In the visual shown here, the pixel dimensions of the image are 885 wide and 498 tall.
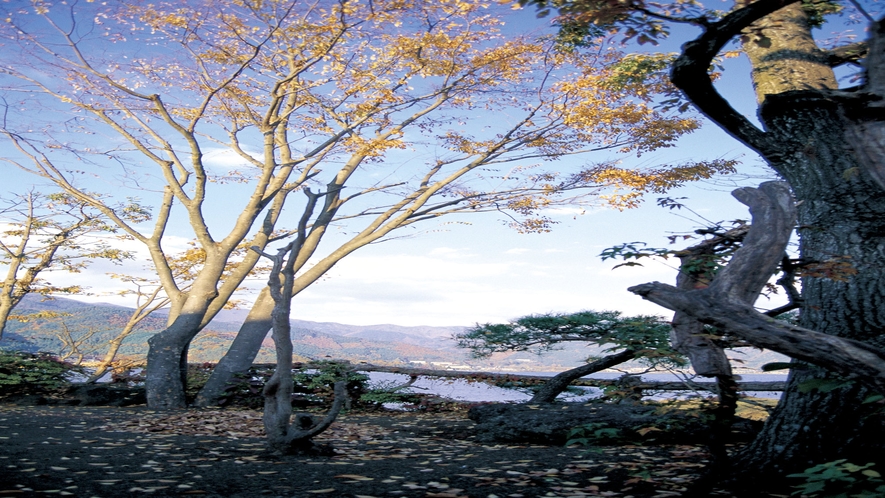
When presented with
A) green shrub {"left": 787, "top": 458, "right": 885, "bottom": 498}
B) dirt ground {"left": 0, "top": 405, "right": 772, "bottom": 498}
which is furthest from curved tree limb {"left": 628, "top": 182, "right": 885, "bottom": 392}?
dirt ground {"left": 0, "top": 405, "right": 772, "bottom": 498}

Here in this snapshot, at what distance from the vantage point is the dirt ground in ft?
11.3

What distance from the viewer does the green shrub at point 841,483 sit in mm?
2324

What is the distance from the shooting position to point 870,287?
3.34 meters

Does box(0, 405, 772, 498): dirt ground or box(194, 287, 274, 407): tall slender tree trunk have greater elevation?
box(194, 287, 274, 407): tall slender tree trunk

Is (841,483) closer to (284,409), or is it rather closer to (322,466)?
(322,466)

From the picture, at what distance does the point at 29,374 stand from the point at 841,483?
1255cm

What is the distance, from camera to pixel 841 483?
9.46 feet

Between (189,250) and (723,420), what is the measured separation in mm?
11820

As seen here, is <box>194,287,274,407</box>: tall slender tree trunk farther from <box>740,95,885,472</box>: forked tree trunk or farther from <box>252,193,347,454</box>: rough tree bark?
<box>740,95,885,472</box>: forked tree trunk

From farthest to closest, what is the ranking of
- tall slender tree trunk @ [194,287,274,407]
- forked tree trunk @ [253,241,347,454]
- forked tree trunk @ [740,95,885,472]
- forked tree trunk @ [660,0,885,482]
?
tall slender tree trunk @ [194,287,274,407]
forked tree trunk @ [253,241,347,454]
forked tree trunk @ [740,95,885,472]
forked tree trunk @ [660,0,885,482]

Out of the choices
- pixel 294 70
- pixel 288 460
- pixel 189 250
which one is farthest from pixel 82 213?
pixel 288 460

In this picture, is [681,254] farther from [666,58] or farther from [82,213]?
[82,213]

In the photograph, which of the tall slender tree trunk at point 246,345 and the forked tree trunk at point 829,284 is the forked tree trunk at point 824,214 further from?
the tall slender tree trunk at point 246,345

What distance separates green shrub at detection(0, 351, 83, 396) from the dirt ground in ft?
16.2
